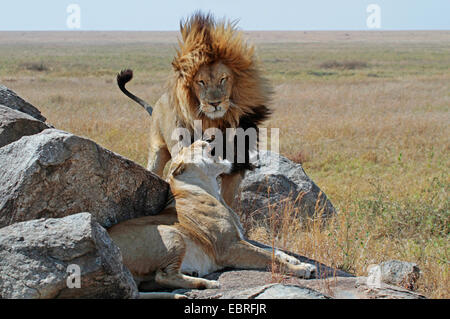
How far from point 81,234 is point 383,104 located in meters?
15.7

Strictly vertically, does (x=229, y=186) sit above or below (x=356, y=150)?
above

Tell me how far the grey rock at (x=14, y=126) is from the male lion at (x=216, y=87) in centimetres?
141

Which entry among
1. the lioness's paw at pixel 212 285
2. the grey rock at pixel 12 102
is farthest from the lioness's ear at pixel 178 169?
the grey rock at pixel 12 102

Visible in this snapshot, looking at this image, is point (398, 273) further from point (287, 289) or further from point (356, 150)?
point (356, 150)

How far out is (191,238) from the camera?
4430 mm

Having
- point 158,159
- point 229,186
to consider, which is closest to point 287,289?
point 229,186

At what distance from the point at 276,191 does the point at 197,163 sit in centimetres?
257

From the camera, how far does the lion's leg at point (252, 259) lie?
4500 mm

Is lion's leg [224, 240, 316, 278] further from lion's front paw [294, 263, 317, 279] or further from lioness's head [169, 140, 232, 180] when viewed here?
lioness's head [169, 140, 232, 180]

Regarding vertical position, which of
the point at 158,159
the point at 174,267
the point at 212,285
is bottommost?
the point at 212,285

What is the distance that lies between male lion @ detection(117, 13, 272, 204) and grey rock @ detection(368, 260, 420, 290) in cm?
187

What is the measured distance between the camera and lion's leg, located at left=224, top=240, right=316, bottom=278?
4500mm

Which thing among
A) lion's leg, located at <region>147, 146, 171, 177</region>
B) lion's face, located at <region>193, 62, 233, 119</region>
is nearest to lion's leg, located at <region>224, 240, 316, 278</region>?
lion's face, located at <region>193, 62, 233, 119</region>

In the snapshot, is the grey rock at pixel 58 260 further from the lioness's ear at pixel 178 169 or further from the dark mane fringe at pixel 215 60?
the dark mane fringe at pixel 215 60
